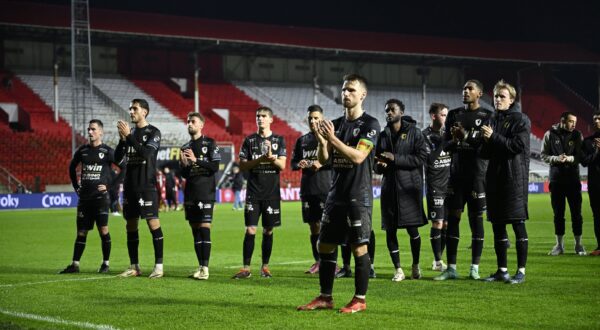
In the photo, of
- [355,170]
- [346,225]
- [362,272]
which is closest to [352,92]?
[355,170]

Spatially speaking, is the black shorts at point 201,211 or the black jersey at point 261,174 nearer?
the black shorts at point 201,211

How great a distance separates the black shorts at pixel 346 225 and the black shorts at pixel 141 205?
14.0ft

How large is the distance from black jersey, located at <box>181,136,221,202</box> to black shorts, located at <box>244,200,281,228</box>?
58cm

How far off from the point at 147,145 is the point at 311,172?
2.46m

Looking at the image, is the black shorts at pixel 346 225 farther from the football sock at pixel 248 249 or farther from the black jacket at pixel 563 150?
the black jacket at pixel 563 150

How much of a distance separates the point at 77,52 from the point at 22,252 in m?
26.5

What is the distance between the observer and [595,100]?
6334 centimetres

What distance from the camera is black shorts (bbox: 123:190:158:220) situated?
11.5 m

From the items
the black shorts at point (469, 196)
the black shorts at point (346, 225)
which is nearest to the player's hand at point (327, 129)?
the black shorts at point (346, 225)

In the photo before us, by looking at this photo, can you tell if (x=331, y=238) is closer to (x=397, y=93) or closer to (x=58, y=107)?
(x=58, y=107)

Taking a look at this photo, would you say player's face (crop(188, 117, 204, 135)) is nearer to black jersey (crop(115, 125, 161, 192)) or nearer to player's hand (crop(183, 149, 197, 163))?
player's hand (crop(183, 149, 197, 163))

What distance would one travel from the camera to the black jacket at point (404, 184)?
10484 millimetres

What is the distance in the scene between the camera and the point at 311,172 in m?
11.8

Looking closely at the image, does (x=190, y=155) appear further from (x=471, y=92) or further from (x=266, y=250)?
(x=471, y=92)
